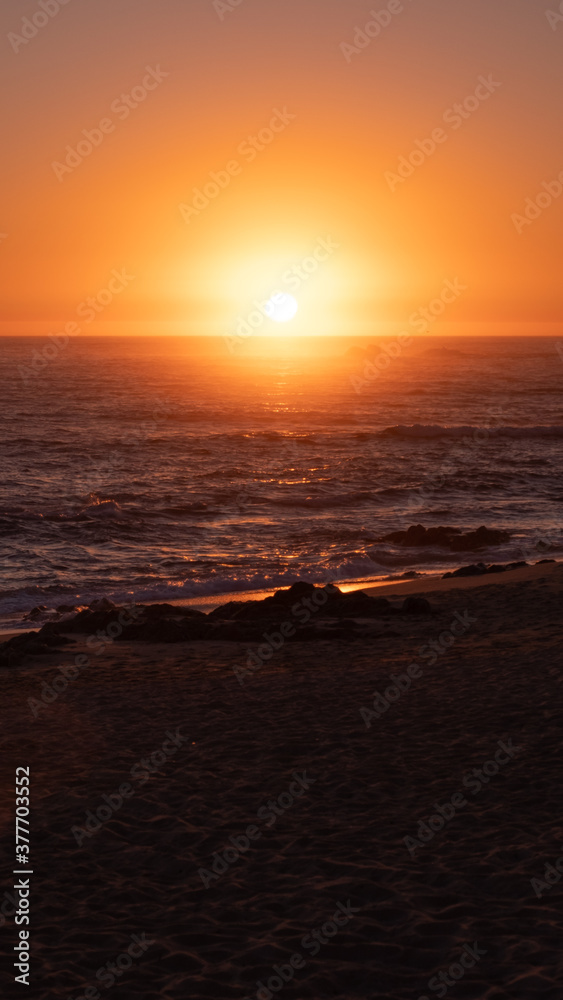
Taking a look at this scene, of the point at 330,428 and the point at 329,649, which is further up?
the point at 330,428

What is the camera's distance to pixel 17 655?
14555 millimetres

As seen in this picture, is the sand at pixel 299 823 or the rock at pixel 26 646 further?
the rock at pixel 26 646

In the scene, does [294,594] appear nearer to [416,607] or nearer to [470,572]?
[416,607]

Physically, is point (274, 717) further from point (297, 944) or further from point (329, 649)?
point (297, 944)

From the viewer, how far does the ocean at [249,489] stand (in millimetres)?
23547

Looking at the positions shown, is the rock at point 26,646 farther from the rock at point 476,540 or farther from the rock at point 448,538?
the rock at point 476,540

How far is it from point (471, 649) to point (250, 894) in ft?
25.6

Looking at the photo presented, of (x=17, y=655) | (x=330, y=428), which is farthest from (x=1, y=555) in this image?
(x=330, y=428)

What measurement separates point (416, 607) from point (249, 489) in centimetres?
2047
